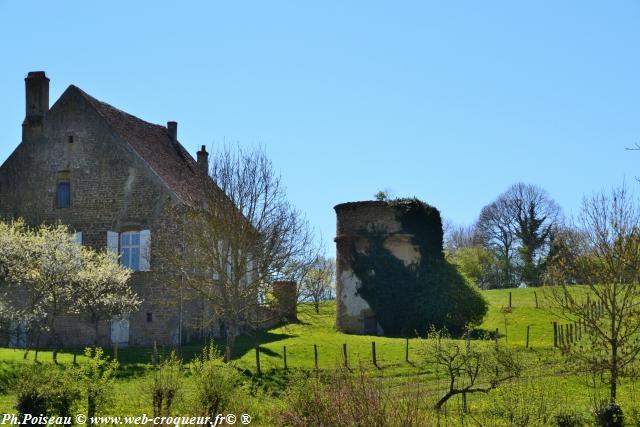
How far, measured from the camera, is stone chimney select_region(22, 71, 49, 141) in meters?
33.2

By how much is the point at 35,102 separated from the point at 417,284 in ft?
62.7

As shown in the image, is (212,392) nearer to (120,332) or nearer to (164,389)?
(164,389)

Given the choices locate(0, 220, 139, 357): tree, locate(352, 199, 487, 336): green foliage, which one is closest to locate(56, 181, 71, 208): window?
locate(0, 220, 139, 357): tree

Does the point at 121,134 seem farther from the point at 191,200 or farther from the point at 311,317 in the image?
the point at 311,317

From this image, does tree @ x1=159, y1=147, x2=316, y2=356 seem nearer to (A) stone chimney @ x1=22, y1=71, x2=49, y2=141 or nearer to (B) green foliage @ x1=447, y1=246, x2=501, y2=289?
(A) stone chimney @ x1=22, y1=71, x2=49, y2=141

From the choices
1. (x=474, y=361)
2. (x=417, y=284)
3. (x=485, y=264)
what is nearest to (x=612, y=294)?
(x=474, y=361)

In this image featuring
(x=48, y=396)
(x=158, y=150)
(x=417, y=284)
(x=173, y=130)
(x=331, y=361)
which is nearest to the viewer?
(x=48, y=396)

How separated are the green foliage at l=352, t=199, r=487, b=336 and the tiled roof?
9.15 m

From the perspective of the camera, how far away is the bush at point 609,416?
41.5 feet

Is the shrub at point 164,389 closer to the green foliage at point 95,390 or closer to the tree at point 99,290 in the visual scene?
the green foliage at point 95,390

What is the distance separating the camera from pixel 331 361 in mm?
24812

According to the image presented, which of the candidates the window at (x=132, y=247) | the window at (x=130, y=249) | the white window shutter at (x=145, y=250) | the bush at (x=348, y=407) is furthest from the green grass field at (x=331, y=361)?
the window at (x=130, y=249)

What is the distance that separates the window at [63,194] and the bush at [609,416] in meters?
25.6

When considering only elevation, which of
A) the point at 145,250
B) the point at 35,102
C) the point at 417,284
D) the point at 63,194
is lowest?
the point at 417,284
